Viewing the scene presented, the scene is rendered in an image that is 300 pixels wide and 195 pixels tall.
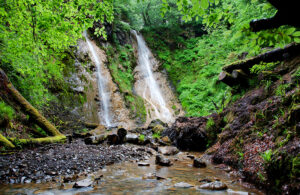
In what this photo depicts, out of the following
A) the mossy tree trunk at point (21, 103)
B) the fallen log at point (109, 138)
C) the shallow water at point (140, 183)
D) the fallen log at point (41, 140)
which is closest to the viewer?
the shallow water at point (140, 183)

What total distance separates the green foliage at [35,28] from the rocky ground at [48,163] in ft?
9.95

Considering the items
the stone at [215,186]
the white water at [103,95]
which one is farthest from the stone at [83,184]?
the white water at [103,95]

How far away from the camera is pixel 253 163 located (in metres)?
3.44

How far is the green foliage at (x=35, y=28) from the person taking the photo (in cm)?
484

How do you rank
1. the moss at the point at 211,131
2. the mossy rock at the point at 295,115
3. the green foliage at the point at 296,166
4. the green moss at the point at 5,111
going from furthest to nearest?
the moss at the point at 211,131 < the green moss at the point at 5,111 < the mossy rock at the point at 295,115 < the green foliage at the point at 296,166

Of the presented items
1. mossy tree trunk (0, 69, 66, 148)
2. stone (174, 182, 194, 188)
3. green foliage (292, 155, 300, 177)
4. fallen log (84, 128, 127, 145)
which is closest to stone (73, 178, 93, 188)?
stone (174, 182, 194, 188)

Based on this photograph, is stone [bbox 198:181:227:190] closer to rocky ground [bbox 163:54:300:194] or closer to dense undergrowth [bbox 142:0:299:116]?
rocky ground [bbox 163:54:300:194]

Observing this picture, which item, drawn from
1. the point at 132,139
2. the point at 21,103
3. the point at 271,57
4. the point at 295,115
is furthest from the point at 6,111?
the point at 271,57

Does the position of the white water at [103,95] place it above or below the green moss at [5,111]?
above

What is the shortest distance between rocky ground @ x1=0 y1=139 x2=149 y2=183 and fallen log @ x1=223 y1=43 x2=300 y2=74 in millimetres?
5637

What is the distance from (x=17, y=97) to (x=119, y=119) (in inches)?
338

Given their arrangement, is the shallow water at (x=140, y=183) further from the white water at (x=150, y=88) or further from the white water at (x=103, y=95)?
the white water at (x=150, y=88)

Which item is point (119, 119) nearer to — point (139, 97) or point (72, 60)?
point (139, 97)

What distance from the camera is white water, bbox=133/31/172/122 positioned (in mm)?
17844
